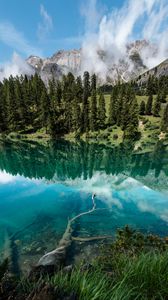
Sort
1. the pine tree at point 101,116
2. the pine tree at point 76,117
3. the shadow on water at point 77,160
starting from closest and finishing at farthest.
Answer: the shadow on water at point 77,160 → the pine tree at point 76,117 → the pine tree at point 101,116

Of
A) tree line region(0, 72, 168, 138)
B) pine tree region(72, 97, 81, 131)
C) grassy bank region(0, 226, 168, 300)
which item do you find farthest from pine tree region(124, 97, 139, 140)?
grassy bank region(0, 226, 168, 300)

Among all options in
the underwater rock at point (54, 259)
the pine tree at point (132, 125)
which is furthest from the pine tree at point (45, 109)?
the underwater rock at point (54, 259)

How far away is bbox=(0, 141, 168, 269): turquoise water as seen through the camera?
70.2ft

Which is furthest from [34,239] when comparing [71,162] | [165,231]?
[71,162]

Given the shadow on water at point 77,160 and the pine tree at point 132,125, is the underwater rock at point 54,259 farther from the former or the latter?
the pine tree at point 132,125

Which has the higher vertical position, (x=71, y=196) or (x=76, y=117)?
(x=76, y=117)

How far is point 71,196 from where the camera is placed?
104 ft

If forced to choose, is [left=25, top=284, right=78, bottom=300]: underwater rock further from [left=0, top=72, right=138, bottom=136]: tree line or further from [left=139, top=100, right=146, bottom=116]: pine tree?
[left=139, top=100, right=146, bottom=116]: pine tree

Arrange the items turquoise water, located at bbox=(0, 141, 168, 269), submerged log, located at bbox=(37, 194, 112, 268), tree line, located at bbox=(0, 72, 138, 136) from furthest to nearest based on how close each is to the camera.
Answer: tree line, located at bbox=(0, 72, 138, 136)
turquoise water, located at bbox=(0, 141, 168, 269)
submerged log, located at bbox=(37, 194, 112, 268)

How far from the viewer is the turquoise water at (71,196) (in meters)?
21.4

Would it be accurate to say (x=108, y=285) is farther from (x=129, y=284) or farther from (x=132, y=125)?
(x=132, y=125)

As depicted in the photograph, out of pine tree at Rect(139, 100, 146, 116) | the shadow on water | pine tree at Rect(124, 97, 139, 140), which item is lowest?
the shadow on water

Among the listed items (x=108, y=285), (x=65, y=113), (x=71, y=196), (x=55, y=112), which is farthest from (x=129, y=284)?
(x=55, y=112)

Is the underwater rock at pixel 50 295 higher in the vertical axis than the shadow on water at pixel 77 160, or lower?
higher
